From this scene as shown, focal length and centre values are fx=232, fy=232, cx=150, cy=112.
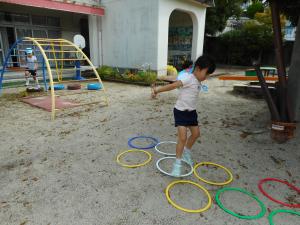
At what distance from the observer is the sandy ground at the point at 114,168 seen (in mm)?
2203

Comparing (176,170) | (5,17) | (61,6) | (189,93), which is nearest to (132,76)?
(61,6)

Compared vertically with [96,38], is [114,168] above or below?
below

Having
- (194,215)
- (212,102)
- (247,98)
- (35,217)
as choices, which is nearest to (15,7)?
(212,102)

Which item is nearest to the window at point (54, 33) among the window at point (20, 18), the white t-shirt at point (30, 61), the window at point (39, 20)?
the window at point (39, 20)

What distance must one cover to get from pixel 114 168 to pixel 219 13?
59.4 ft

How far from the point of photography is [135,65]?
1147cm

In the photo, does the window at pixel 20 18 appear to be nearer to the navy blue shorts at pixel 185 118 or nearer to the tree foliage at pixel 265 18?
the navy blue shorts at pixel 185 118

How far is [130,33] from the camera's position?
11211 millimetres

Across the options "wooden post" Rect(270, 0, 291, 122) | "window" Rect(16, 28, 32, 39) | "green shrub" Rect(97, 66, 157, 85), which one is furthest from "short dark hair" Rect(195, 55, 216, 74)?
"window" Rect(16, 28, 32, 39)

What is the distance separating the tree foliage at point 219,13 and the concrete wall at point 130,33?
9.05 metres

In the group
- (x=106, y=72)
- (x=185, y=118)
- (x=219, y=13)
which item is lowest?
(x=185, y=118)

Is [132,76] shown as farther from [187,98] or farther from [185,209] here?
[185,209]

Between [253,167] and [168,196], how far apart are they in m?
1.39

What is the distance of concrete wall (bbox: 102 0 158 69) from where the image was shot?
10461mm
